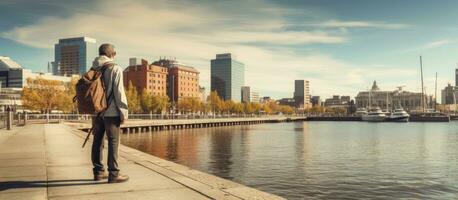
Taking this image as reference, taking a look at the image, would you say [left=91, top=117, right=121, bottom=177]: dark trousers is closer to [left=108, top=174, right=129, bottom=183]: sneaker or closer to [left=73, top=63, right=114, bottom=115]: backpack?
[left=108, top=174, right=129, bottom=183]: sneaker

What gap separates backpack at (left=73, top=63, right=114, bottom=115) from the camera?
9328 mm

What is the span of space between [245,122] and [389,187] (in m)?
136

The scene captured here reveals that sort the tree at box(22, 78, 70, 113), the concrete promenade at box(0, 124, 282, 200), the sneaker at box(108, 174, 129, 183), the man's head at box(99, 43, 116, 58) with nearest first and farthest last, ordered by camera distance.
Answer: the concrete promenade at box(0, 124, 282, 200) → the sneaker at box(108, 174, 129, 183) → the man's head at box(99, 43, 116, 58) → the tree at box(22, 78, 70, 113)

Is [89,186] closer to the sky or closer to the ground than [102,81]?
closer to the ground

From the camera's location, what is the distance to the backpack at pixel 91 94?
367 inches

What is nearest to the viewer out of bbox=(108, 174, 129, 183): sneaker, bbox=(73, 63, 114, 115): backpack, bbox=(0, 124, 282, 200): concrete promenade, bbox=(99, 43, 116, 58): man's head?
bbox=(0, 124, 282, 200): concrete promenade

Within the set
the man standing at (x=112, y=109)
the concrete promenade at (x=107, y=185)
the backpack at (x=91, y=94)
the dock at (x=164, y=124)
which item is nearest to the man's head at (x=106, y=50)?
the man standing at (x=112, y=109)

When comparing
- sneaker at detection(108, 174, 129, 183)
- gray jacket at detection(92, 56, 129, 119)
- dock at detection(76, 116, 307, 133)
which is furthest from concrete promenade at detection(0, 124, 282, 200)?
dock at detection(76, 116, 307, 133)

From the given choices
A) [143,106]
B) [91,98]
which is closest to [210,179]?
[91,98]

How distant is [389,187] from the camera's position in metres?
20.7

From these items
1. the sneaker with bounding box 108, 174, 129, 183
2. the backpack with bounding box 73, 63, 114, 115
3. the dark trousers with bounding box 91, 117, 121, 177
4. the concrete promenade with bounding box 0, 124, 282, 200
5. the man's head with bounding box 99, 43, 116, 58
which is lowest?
the concrete promenade with bounding box 0, 124, 282, 200

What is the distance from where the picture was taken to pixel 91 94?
9.33 metres

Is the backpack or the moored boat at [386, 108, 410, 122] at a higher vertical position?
the backpack

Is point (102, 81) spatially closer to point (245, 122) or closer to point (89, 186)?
point (89, 186)
